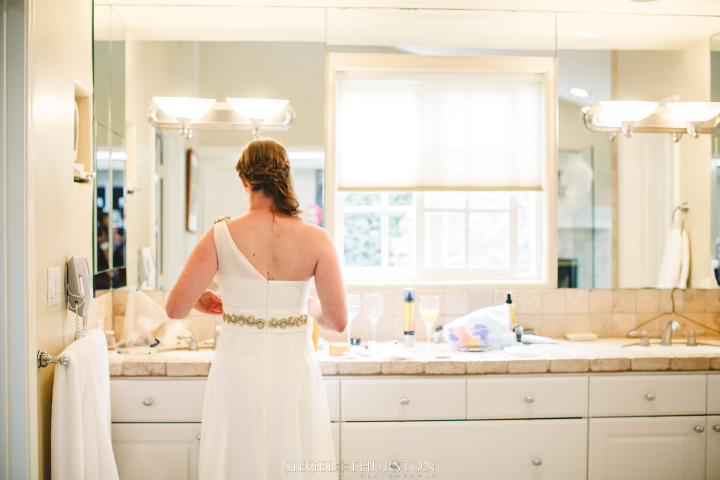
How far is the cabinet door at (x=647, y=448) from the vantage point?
98.0 inches

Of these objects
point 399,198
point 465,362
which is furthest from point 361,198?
point 465,362

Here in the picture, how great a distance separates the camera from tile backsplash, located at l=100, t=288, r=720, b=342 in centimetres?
296

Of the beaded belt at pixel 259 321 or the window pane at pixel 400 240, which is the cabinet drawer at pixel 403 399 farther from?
the window pane at pixel 400 240

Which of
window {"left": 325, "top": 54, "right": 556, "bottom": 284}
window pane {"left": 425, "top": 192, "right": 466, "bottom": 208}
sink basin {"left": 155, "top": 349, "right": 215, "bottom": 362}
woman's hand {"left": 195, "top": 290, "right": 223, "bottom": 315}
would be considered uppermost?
window {"left": 325, "top": 54, "right": 556, "bottom": 284}

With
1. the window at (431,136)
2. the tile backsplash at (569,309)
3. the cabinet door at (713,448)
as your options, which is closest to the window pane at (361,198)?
the window at (431,136)

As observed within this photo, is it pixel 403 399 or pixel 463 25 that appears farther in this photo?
pixel 463 25

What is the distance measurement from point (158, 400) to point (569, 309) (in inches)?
73.7

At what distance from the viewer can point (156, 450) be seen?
2.39 meters

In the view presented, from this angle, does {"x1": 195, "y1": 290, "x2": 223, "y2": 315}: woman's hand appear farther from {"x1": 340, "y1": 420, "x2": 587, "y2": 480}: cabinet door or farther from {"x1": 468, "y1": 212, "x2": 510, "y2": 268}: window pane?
{"x1": 468, "y1": 212, "x2": 510, "y2": 268}: window pane

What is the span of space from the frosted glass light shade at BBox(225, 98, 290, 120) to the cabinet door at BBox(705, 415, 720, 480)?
2.17 meters

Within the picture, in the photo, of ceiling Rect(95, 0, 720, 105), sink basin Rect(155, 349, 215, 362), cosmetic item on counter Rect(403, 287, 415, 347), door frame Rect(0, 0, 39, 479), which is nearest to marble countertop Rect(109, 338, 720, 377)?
sink basin Rect(155, 349, 215, 362)

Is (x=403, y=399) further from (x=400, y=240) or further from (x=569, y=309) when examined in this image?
(x=569, y=309)

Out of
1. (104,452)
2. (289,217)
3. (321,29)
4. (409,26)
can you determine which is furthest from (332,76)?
(104,452)

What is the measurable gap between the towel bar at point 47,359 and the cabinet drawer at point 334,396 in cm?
95
